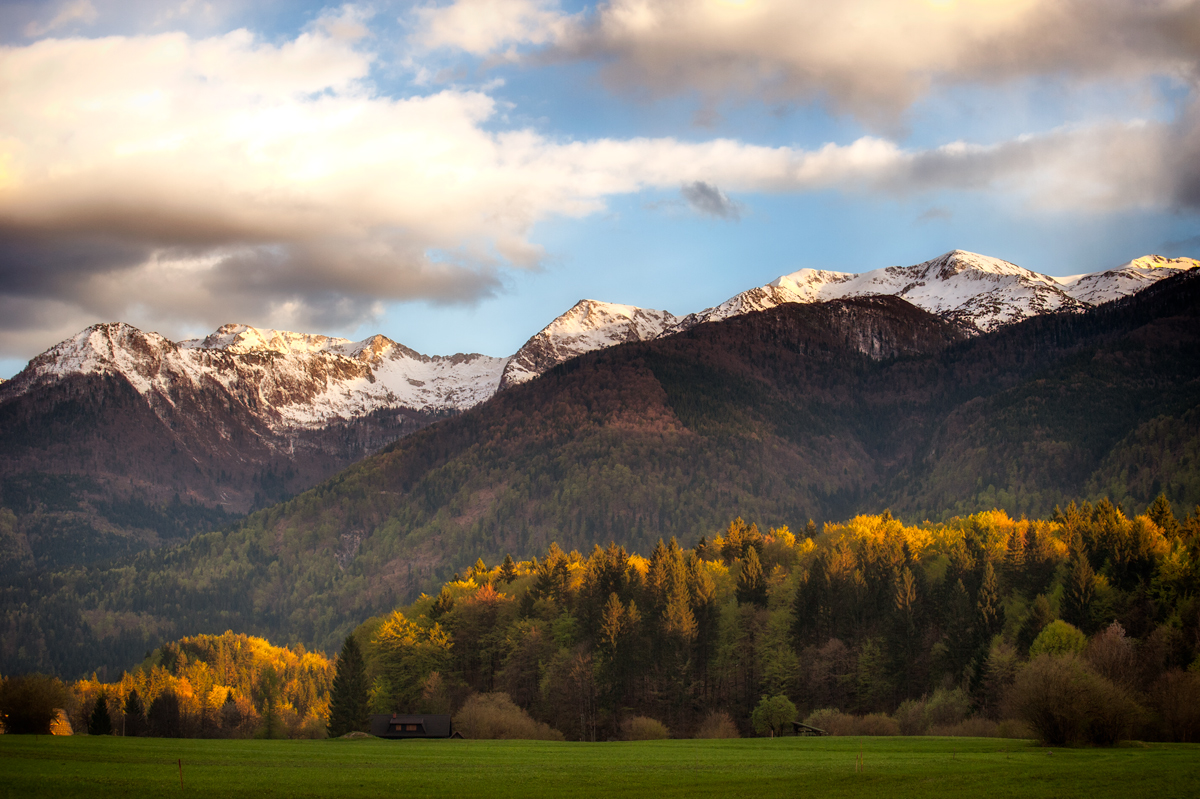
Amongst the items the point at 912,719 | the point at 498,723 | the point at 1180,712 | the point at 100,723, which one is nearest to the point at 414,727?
the point at 498,723

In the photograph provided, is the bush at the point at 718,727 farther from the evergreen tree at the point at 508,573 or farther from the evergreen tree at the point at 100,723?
the evergreen tree at the point at 100,723

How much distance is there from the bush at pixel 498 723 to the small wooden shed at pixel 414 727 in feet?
7.02

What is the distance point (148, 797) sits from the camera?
162 ft

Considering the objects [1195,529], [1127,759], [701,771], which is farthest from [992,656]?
[701,771]

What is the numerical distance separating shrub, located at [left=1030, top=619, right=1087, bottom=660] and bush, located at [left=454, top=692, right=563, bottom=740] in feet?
173

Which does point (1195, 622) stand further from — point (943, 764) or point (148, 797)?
point (148, 797)

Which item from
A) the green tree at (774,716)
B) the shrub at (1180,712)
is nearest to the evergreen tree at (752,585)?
the green tree at (774,716)

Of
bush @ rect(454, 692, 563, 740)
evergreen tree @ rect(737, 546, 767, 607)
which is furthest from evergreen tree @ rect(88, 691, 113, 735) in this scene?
evergreen tree @ rect(737, 546, 767, 607)

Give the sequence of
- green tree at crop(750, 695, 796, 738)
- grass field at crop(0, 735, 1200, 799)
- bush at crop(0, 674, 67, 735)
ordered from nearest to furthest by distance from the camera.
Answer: grass field at crop(0, 735, 1200, 799)
bush at crop(0, 674, 67, 735)
green tree at crop(750, 695, 796, 738)

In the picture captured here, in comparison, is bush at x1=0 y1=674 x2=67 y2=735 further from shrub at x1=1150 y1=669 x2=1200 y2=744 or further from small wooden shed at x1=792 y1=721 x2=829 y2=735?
shrub at x1=1150 y1=669 x2=1200 y2=744

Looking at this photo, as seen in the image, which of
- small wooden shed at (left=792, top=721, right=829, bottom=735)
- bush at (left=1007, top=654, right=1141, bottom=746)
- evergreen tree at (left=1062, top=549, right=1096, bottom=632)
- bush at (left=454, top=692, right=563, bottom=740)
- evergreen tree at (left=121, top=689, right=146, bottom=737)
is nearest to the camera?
bush at (left=1007, top=654, right=1141, bottom=746)

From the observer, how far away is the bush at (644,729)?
117 meters

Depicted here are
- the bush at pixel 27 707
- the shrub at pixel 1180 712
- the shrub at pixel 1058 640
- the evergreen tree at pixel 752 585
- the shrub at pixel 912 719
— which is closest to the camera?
the shrub at pixel 1180 712

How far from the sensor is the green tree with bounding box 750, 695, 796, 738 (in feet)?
379
